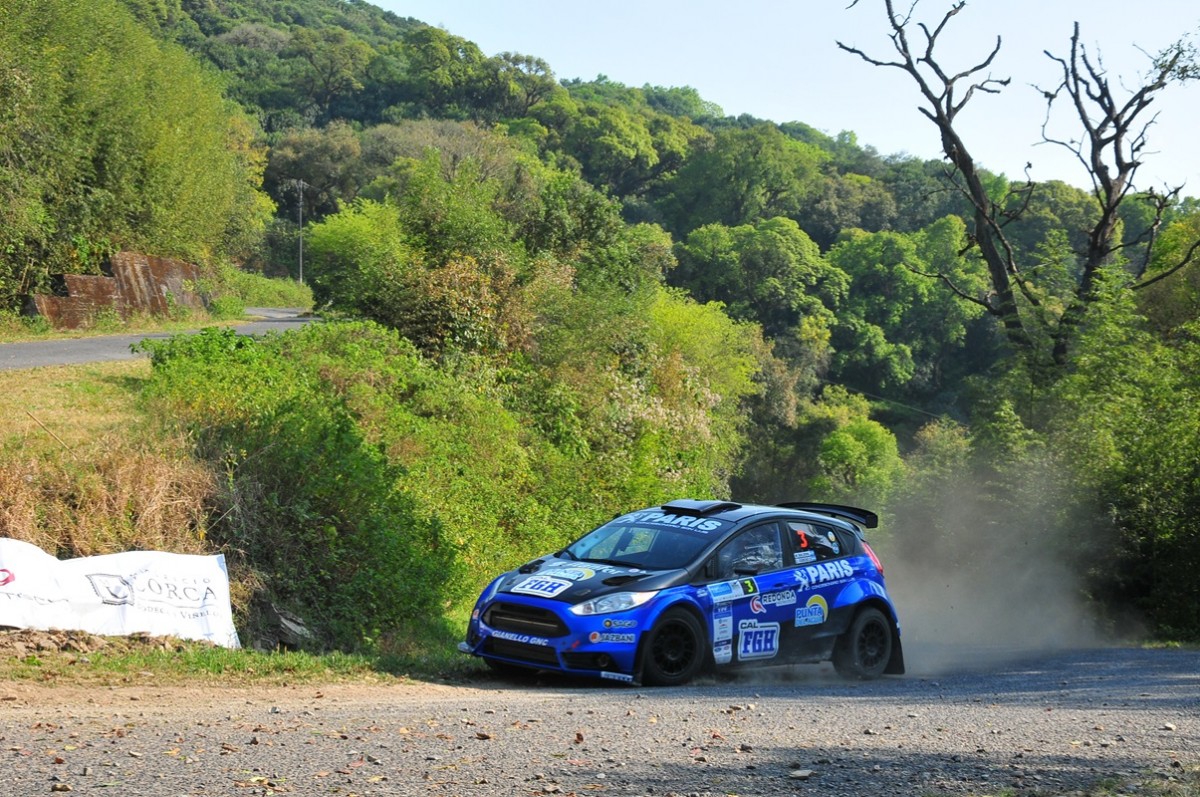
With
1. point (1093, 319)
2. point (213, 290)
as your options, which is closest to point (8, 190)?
point (213, 290)

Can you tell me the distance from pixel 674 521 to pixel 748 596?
1174 mm

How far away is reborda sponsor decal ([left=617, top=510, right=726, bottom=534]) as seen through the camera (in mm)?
12320

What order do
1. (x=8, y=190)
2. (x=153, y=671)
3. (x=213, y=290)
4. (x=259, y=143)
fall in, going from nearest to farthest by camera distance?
1. (x=153, y=671)
2. (x=8, y=190)
3. (x=213, y=290)
4. (x=259, y=143)

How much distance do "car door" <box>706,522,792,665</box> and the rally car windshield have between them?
28 cm

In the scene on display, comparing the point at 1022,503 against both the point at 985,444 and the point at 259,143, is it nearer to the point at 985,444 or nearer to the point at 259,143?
the point at 985,444

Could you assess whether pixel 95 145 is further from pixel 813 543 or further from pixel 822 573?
pixel 822 573

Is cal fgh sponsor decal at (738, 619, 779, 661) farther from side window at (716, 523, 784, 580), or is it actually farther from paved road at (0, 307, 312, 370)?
paved road at (0, 307, 312, 370)

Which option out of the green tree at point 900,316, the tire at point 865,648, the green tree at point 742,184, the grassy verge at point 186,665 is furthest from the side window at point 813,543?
the green tree at point 742,184

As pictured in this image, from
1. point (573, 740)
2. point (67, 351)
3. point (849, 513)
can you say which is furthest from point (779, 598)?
point (67, 351)

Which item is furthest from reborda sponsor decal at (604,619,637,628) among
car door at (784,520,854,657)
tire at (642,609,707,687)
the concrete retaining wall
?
the concrete retaining wall

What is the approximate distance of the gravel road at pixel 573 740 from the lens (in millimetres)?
6281

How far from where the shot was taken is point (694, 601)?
37.6 feet

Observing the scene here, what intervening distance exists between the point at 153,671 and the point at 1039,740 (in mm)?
7019

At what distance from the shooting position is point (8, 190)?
2955 centimetres
